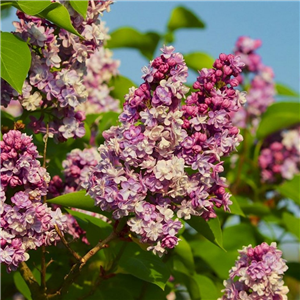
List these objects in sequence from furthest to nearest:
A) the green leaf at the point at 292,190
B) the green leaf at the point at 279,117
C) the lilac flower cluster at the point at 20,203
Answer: the green leaf at the point at 279,117, the green leaf at the point at 292,190, the lilac flower cluster at the point at 20,203

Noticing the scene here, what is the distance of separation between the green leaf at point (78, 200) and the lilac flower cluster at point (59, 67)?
24 cm

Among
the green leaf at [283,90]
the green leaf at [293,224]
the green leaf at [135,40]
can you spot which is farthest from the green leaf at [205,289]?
the green leaf at [283,90]

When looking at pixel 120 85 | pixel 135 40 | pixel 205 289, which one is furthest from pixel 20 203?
pixel 135 40

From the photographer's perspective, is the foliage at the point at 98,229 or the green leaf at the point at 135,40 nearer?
the foliage at the point at 98,229

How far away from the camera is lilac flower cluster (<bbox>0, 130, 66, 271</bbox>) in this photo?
4.95 ft

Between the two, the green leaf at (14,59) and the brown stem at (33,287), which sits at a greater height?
the green leaf at (14,59)

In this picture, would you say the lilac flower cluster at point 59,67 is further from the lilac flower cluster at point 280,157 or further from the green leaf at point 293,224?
the lilac flower cluster at point 280,157

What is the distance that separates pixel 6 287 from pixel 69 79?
882 mm

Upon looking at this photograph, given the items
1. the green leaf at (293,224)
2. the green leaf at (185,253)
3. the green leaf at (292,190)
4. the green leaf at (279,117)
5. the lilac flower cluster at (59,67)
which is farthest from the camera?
the green leaf at (279,117)

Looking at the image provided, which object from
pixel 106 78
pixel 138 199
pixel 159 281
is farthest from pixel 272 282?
pixel 106 78

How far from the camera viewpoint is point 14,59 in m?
1.61

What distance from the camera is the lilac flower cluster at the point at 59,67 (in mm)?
1730

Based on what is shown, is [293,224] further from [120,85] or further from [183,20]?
[183,20]

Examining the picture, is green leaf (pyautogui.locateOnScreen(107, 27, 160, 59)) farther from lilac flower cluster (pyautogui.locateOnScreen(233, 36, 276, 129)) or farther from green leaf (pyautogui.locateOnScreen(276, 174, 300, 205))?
green leaf (pyautogui.locateOnScreen(276, 174, 300, 205))
